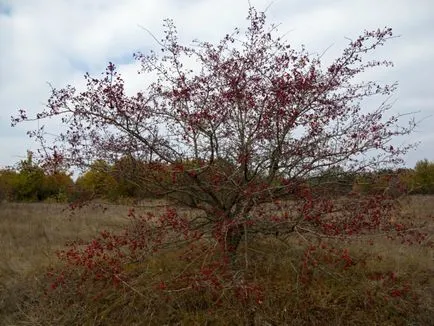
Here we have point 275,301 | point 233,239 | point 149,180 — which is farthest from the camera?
point 233,239

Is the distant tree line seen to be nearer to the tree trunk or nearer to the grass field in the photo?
the grass field

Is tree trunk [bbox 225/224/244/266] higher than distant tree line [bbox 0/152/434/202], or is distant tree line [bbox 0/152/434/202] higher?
distant tree line [bbox 0/152/434/202]

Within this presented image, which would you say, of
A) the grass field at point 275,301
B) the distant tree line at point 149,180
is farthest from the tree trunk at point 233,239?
the distant tree line at point 149,180

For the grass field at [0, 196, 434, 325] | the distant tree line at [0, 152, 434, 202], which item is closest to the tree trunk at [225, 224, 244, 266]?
the grass field at [0, 196, 434, 325]

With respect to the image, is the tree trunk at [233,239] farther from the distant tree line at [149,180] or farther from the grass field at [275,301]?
the distant tree line at [149,180]

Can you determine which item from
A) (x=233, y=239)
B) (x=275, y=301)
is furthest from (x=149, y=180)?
(x=275, y=301)

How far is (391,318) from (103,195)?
3.86 meters

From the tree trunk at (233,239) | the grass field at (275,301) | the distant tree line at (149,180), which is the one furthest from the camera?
the tree trunk at (233,239)

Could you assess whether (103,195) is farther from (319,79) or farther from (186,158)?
(319,79)

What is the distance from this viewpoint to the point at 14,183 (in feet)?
98.7

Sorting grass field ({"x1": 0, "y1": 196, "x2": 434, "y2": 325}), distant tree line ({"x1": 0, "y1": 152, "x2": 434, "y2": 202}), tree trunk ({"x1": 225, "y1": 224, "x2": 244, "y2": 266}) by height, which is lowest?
grass field ({"x1": 0, "y1": 196, "x2": 434, "y2": 325})

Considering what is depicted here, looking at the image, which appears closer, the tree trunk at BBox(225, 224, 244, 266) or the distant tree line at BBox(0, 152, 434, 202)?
the distant tree line at BBox(0, 152, 434, 202)

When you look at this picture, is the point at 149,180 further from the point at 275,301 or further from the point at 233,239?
the point at 275,301

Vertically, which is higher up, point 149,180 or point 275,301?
point 149,180
